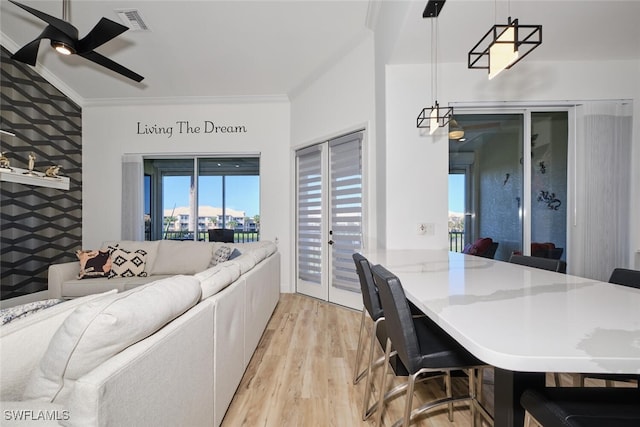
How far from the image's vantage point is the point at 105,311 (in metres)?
0.81

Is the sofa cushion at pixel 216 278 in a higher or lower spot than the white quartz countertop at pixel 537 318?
lower

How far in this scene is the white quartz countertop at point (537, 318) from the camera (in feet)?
1.95

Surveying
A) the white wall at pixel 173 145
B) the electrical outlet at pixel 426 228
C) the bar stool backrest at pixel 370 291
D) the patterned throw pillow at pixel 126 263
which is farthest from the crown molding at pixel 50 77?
the electrical outlet at pixel 426 228

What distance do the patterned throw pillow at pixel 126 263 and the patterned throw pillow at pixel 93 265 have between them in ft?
0.24

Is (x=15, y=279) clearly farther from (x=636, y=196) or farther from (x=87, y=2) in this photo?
(x=636, y=196)

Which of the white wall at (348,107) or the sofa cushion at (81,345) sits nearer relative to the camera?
the sofa cushion at (81,345)

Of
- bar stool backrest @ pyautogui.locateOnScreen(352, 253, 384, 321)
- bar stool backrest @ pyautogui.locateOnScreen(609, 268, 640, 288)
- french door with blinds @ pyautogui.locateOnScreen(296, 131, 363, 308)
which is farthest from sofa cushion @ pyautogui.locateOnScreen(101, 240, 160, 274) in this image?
bar stool backrest @ pyautogui.locateOnScreen(609, 268, 640, 288)

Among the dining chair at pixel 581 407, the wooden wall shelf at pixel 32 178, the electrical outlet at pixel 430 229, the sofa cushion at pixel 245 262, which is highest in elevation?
the wooden wall shelf at pixel 32 178

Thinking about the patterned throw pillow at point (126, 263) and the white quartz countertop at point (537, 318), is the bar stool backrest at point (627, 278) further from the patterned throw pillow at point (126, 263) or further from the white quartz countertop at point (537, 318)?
the patterned throw pillow at point (126, 263)

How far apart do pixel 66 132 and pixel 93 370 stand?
17.5 feet

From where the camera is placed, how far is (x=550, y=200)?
3064 mm

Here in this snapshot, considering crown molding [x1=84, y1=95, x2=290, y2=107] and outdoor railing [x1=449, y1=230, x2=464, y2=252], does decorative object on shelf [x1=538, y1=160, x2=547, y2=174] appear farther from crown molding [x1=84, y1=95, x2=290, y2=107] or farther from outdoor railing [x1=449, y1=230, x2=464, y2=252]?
crown molding [x1=84, y1=95, x2=290, y2=107]

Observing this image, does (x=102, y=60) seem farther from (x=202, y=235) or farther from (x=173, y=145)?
(x=202, y=235)

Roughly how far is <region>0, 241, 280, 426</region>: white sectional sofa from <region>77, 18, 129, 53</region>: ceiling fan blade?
2551 mm
